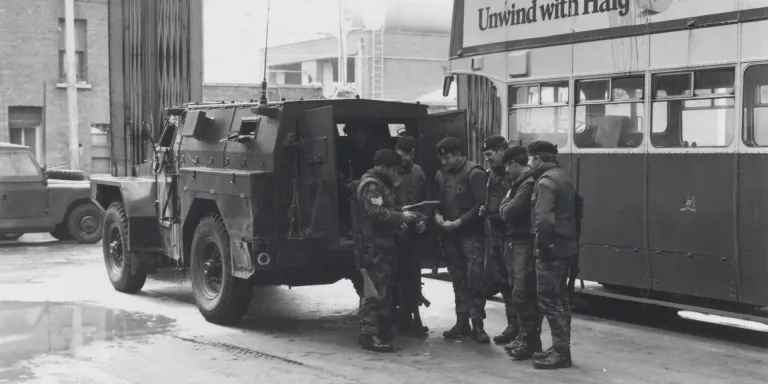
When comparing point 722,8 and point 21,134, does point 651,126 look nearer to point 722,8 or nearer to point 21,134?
point 722,8

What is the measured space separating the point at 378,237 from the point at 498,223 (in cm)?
108

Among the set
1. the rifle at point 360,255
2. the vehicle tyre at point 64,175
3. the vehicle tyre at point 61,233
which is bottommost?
the vehicle tyre at point 61,233

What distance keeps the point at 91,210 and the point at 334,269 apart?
35.0ft

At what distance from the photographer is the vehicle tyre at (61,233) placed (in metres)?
19.9

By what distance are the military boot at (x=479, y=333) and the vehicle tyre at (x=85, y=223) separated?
1171cm

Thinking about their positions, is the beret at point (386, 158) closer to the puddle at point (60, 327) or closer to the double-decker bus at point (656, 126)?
the double-decker bus at point (656, 126)

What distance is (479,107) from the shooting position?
13188 millimetres

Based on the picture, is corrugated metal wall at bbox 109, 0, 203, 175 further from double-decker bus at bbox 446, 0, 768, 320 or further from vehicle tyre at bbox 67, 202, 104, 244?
double-decker bus at bbox 446, 0, 768, 320

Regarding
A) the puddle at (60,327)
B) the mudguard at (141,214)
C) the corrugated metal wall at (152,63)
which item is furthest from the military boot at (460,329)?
the corrugated metal wall at (152,63)

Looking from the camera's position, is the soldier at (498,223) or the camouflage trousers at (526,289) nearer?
the camouflage trousers at (526,289)

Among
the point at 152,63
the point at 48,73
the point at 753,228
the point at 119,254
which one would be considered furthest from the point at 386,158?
the point at 48,73

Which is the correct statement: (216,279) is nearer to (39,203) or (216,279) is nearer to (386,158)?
(386,158)

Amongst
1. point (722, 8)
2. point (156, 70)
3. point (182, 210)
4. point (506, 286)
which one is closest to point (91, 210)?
point (156, 70)

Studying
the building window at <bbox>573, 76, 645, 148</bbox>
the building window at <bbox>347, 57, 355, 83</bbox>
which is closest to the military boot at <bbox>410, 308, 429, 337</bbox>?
the building window at <bbox>573, 76, 645, 148</bbox>
